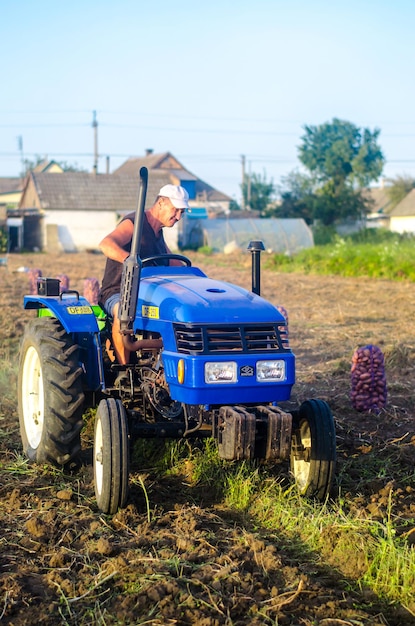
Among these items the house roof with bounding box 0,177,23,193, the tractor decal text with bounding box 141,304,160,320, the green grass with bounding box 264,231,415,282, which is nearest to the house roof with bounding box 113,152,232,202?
the house roof with bounding box 0,177,23,193

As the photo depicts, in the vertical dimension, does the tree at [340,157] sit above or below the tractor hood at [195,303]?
above

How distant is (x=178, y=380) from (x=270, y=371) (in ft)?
1.66

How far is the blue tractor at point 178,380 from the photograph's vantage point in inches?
184

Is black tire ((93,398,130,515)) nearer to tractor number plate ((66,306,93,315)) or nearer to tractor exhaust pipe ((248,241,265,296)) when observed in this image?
tractor number plate ((66,306,93,315))

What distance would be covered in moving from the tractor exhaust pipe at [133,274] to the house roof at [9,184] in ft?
306

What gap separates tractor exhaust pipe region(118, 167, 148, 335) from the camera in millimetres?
4941

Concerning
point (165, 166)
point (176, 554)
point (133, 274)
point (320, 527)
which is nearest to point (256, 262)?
point (133, 274)

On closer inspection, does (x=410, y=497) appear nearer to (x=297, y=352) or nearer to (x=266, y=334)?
(x=266, y=334)

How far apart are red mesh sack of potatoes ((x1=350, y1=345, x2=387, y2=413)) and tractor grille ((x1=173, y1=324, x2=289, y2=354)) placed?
8.24ft

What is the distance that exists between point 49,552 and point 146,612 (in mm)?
824

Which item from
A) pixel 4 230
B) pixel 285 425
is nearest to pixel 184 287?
pixel 285 425

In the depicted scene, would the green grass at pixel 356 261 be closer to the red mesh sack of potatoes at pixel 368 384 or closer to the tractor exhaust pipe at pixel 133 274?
the red mesh sack of potatoes at pixel 368 384

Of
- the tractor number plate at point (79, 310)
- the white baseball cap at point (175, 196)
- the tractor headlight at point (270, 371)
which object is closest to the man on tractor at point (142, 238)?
the white baseball cap at point (175, 196)

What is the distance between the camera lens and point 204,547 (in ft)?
13.9
